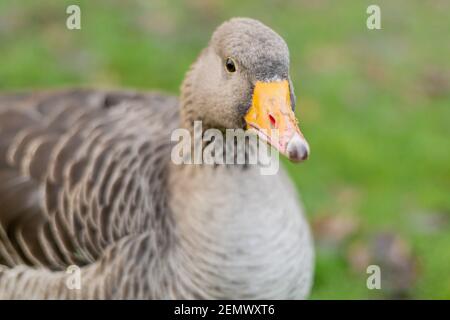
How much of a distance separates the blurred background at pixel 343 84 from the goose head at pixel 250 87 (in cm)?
168

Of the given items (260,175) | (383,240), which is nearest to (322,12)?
(383,240)

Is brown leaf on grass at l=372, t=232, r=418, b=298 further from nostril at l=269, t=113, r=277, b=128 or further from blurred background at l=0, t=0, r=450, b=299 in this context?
nostril at l=269, t=113, r=277, b=128

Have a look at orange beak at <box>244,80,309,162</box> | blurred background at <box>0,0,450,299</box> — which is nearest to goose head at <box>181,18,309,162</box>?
orange beak at <box>244,80,309,162</box>

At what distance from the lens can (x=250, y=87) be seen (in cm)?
263

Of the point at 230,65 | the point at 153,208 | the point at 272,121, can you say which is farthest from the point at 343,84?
the point at 272,121

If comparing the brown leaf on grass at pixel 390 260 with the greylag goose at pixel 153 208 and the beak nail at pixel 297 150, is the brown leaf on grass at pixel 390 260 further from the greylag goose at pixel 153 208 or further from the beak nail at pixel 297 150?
the beak nail at pixel 297 150

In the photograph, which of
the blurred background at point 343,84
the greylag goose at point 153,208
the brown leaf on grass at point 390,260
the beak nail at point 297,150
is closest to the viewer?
the beak nail at point 297,150

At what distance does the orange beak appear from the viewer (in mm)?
2428

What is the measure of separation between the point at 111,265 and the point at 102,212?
218 mm

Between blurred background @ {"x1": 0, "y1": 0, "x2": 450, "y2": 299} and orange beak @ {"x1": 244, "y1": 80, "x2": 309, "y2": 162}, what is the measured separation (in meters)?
1.77

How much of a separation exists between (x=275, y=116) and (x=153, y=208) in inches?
32.0

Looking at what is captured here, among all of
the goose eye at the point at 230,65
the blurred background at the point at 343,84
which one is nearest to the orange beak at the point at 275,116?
the goose eye at the point at 230,65

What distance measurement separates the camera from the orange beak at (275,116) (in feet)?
7.97
